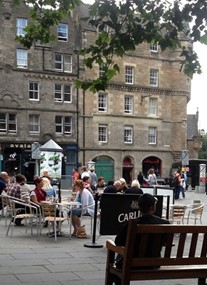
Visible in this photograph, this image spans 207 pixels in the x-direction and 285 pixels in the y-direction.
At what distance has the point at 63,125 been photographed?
4600 cm

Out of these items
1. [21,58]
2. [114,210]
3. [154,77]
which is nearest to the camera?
[114,210]

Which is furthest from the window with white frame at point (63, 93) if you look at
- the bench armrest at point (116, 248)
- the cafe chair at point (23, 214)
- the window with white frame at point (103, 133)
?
the bench armrest at point (116, 248)

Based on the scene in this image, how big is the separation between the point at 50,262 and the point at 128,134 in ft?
136

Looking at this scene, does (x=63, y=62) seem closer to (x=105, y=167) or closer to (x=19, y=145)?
(x=19, y=145)

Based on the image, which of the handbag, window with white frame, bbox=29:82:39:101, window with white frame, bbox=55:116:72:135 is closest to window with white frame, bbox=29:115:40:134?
window with white frame, bbox=29:82:39:101

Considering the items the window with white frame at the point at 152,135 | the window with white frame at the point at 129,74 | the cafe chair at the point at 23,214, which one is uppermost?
the window with white frame at the point at 129,74

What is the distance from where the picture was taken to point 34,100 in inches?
1763

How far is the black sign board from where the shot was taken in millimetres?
10094

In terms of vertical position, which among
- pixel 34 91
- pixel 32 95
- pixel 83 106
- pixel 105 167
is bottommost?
pixel 105 167

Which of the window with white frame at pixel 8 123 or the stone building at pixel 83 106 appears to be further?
the stone building at pixel 83 106

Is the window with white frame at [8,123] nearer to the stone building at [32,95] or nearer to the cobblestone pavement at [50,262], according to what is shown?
the stone building at [32,95]

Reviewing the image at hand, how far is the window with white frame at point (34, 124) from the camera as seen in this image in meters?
44.6

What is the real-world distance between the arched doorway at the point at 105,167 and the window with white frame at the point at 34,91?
8.19 metres

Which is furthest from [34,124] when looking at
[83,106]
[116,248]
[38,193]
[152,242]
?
[152,242]
